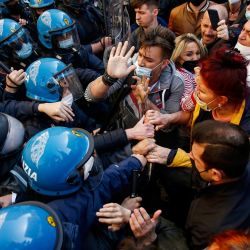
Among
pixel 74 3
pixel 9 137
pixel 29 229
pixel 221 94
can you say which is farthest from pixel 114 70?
pixel 74 3

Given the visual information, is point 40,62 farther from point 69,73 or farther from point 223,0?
point 223,0

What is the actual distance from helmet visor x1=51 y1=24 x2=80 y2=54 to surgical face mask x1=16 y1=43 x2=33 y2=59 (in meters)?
0.31

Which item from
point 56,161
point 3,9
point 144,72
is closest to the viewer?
point 56,161

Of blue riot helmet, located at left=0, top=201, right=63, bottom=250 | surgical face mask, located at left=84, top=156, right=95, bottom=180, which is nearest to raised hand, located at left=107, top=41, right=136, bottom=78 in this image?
surgical face mask, located at left=84, top=156, right=95, bottom=180

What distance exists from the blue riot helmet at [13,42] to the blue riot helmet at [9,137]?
130 cm

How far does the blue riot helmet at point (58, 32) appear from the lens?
136 inches

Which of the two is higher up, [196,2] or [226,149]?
[226,149]

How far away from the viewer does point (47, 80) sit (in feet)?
8.71

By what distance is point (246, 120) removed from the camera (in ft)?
7.14

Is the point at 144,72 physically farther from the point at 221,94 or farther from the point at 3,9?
the point at 3,9

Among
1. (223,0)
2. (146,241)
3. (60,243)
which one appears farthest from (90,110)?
(223,0)

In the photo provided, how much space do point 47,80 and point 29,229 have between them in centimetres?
160

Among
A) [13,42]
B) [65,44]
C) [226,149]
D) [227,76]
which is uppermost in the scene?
[227,76]

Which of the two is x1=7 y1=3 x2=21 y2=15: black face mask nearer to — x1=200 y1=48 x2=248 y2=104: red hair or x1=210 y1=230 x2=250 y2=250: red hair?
x1=200 y1=48 x2=248 y2=104: red hair
